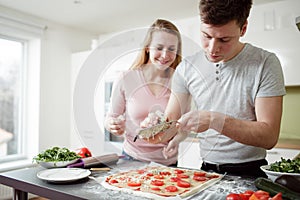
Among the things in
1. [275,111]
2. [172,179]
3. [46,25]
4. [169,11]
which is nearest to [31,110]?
[46,25]

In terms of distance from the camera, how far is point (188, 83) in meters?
1.26

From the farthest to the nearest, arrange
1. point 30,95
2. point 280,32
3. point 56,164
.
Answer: point 30,95 < point 280,32 < point 56,164

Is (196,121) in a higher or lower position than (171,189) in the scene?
higher

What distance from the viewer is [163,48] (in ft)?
3.67

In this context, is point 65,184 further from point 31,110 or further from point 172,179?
point 31,110

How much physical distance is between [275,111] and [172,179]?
450mm

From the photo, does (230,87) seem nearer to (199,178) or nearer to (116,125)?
(199,178)

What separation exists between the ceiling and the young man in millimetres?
1591

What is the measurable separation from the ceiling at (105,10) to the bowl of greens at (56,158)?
1.72m

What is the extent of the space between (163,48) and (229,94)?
12.9 inches

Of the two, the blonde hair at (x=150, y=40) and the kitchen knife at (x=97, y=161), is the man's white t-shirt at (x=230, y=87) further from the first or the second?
the kitchen knife at (x=97, y=161)

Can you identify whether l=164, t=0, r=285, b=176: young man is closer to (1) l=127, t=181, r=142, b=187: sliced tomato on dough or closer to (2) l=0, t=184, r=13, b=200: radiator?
(1) l=127, t=181, r=142, b=187: sliced tomato on dough

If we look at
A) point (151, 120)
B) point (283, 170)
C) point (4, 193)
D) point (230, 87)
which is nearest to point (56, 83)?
point (4, 193)

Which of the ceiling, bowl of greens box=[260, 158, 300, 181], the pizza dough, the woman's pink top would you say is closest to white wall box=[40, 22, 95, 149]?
the ceiling
